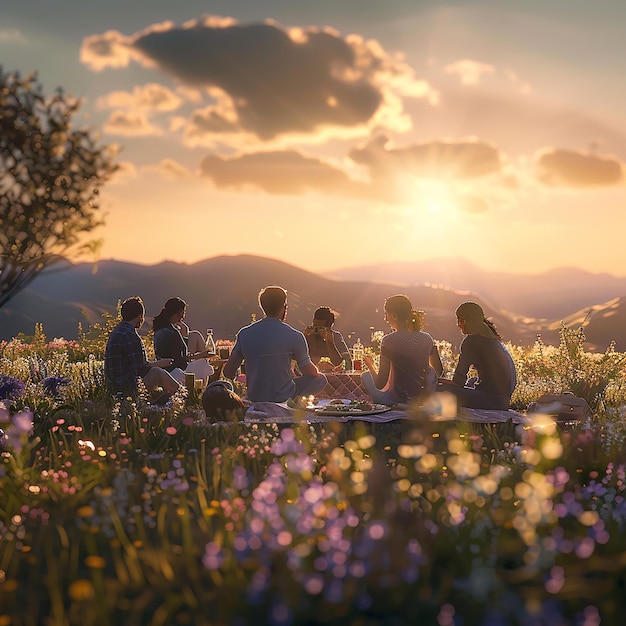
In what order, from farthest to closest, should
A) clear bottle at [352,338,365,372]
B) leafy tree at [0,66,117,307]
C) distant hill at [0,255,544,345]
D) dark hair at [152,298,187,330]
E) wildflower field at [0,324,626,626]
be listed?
distant hill at [0,255,544,345] < clear bottle at [352,338,365,372] < dark hair at [152,298,187,330] < leafy tree at [0,66,117,307] < wildflower field at [0,324,626,626]

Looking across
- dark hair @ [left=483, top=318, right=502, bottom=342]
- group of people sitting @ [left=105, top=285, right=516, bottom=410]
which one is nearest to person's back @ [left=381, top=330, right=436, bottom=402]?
group of people sitting @ [left=105, top=285, right=516, bottom=410]

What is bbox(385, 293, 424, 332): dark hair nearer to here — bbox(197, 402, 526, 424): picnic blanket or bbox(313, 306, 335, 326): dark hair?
bbox(197, 402, 526, 424): picnic blanket

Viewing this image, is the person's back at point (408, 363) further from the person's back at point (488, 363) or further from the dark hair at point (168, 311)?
the dark hair at point (168, 311)

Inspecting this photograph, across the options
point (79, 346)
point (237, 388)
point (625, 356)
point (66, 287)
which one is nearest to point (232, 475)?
point (237, 388)

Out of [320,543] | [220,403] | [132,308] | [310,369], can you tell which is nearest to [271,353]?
[310,369]

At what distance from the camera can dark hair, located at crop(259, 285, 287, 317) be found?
898 centimetres

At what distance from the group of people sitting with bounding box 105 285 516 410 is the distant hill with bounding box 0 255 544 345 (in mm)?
47747

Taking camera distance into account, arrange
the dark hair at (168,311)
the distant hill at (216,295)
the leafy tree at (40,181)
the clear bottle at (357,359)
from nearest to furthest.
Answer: the leafy tree at (40,181) → the dark hair at (168,311) → the clear bottle at (357,359) → the distant hill at (216,295)

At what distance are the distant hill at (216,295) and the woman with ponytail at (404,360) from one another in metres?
48.0

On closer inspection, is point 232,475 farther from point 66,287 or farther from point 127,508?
point 66,287

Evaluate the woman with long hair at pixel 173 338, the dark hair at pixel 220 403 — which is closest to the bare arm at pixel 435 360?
the dark hair at pixel 220 403

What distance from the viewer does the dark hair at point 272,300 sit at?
8.98 meters

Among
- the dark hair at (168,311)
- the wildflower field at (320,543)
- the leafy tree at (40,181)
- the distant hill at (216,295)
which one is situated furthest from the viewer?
the distant hill at (216,295)

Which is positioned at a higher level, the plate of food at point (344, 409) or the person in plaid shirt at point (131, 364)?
the person in plaid shirt at point (131, 364)
